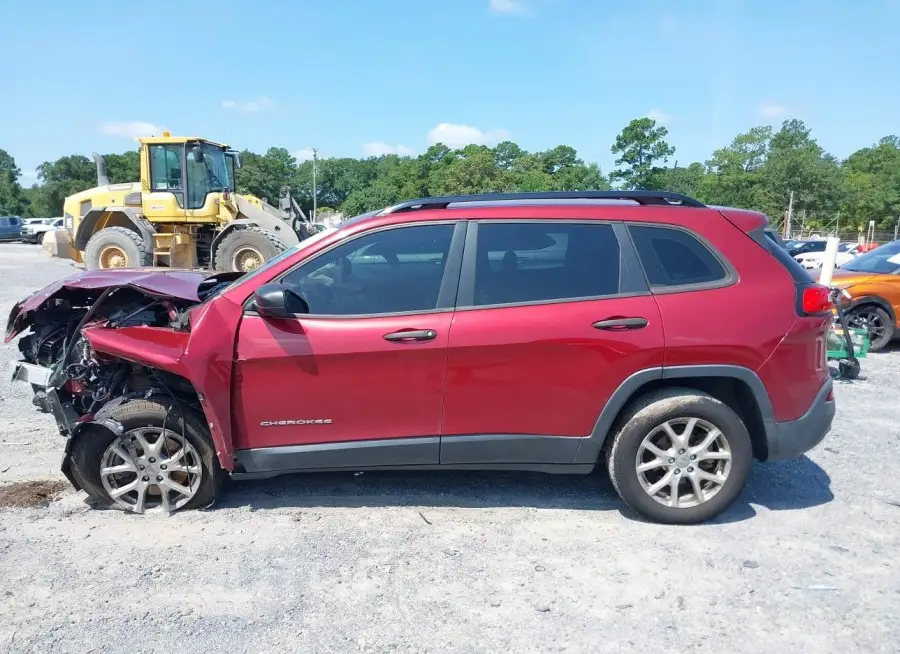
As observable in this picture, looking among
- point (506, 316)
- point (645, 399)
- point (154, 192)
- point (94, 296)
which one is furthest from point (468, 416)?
point (154, 192)

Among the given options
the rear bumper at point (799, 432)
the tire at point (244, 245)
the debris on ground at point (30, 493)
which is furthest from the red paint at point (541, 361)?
the tire at point (244, 245)

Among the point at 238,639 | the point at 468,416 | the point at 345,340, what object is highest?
the point at 345,340

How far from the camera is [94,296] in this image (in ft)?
14.8

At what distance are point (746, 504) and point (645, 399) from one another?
41.8 inches

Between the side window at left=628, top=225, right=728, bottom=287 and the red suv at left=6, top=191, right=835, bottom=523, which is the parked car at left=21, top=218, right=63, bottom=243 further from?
the side window at left=628, top=225, right=728, bottom=287

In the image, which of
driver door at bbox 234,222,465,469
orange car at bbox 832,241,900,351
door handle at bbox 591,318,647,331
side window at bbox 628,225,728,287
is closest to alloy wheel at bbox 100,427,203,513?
driver door at bbox 234,222,465,469

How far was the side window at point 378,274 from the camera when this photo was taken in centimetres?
369

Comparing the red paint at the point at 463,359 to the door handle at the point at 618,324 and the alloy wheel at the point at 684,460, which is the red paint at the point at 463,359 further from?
the alloy wheel at the point at 684,460

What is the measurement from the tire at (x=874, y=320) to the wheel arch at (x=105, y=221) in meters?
13.8

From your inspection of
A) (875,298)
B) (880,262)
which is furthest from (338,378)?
(880,262)

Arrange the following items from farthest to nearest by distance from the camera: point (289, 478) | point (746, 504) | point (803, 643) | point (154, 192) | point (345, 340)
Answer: point (154, 192)
point (289, 478)
point (746, 504)
point (345, 340)
point (803, 643)

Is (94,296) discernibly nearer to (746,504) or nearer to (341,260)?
(341,260)

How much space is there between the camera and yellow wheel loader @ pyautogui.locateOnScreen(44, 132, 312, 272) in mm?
13859

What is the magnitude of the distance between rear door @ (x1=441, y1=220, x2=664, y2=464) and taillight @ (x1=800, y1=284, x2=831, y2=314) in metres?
0.88
